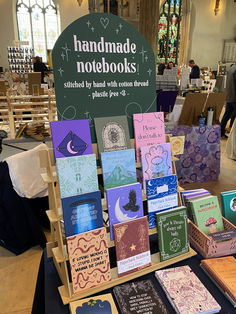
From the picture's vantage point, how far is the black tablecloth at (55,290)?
1008 millimetres

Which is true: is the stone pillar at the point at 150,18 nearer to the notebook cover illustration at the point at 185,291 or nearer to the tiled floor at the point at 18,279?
the tiled floor at the point at 18,279

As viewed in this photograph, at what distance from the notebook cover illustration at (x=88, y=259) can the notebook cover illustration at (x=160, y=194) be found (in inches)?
10.6

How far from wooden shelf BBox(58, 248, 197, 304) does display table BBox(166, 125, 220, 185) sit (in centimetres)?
201

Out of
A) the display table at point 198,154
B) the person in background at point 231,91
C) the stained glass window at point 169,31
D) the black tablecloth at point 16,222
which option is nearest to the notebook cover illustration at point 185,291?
the black tablecloth at point 16,222

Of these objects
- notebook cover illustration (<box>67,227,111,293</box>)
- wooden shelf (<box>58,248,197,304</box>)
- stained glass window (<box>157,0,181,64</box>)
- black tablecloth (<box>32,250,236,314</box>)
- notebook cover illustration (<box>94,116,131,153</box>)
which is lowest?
black tablecloth (<box>32,250,236,314</box>)

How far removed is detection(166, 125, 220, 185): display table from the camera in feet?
10.4

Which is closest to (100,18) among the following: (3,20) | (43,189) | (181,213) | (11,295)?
(181,213)

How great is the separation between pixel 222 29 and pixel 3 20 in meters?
12.5

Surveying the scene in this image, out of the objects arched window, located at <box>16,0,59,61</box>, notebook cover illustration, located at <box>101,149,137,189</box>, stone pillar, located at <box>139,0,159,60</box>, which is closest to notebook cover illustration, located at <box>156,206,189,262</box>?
notebook cover illustration, located at <box>101,149,137,189</box>

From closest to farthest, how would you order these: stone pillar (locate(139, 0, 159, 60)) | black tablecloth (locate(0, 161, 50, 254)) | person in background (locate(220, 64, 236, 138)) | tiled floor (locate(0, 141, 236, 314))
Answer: tiled floor (locate(0, 141, 236, 314)) → black tablecloth (locate(0, 161, 50, 254)) → person in background (locate(220, 64, 236, 138)) → stone pillar (locate(139, 0, 159, 60))

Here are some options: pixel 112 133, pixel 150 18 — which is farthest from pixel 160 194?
pixel 150 18

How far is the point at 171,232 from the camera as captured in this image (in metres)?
1.21

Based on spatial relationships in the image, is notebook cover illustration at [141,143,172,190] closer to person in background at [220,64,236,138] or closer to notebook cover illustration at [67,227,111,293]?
notebook cover illustration at [67,227,111,293]

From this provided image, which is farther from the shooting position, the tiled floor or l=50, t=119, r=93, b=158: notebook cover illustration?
the tiled floor
